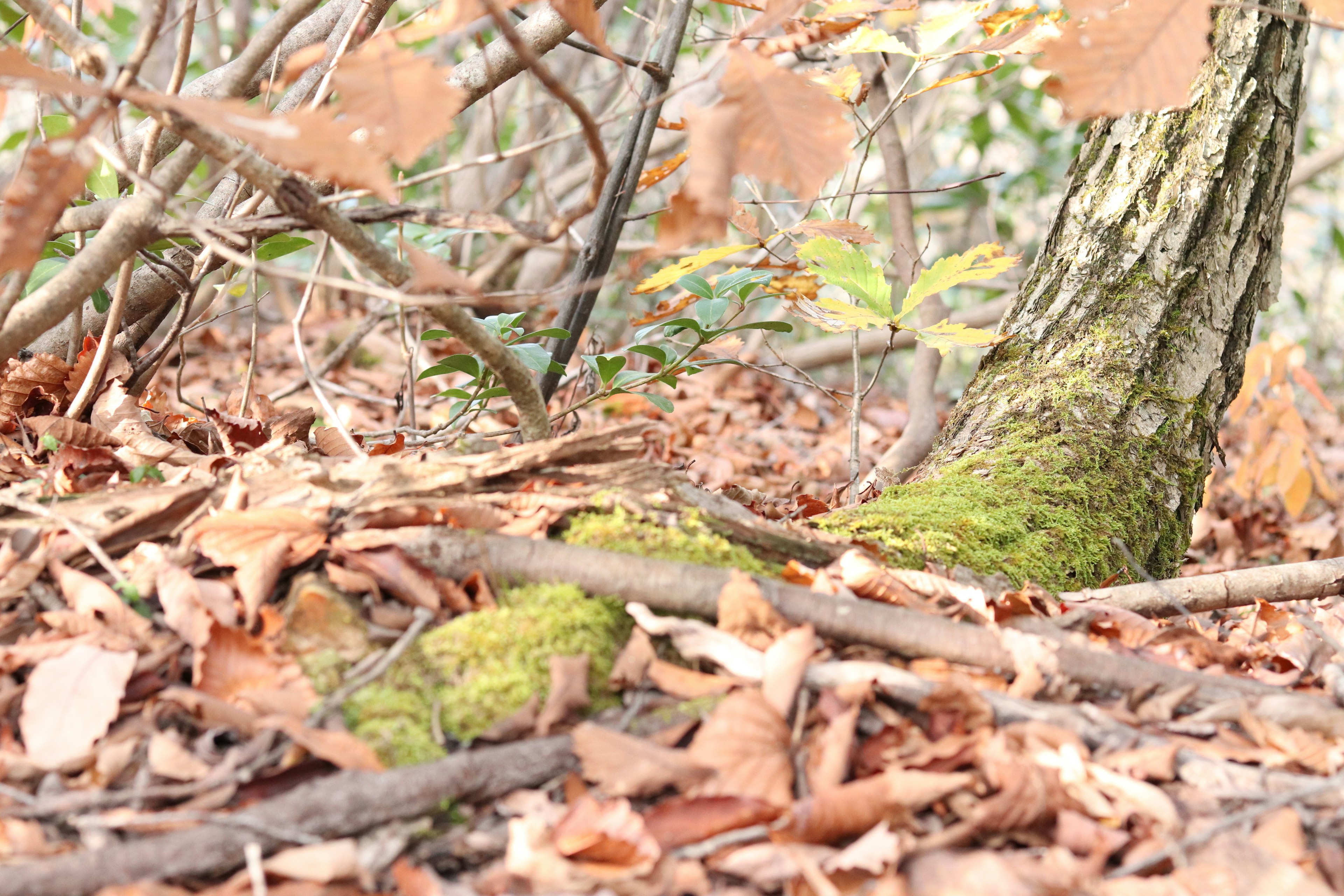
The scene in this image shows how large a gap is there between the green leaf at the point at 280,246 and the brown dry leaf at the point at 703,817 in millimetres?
1341

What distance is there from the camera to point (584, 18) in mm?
1052

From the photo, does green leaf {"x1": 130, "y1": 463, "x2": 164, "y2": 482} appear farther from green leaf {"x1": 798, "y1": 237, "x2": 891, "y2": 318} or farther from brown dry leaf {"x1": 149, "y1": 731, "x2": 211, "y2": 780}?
green leaf {"x1": 798, "y1": 237, "x2": 891, "y2": 318}

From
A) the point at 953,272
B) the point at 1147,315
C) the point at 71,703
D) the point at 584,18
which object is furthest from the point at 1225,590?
the point at 71,703

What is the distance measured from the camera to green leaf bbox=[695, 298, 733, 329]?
6.32ft

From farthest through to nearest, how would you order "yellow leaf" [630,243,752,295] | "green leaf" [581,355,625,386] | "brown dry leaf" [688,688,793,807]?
"green leaf" [581,355,625,386]
"yellow leaf" [630,243,752,295]
"brown dry leaf" [688,688,793,807]

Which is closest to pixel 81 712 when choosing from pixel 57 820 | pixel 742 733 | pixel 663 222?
pixel 57 820

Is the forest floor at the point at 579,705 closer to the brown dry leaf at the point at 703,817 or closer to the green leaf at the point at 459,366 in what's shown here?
the brown dry leaf at the point at 703,817

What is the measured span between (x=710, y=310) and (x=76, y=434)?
121 cm

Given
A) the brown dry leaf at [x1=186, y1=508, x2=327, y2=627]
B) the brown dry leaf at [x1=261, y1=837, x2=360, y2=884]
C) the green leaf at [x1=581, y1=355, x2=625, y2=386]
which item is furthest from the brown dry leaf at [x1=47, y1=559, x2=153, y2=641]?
the green leaf at [x1=581, y1=355, x2=625, y2=386]

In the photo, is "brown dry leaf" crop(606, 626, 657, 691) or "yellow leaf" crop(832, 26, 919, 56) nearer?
"brown dry leaf" crop(606, 626, 657, 691)

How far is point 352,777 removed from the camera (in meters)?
0.94

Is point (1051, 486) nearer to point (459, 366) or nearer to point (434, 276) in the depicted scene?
point (459, 366)

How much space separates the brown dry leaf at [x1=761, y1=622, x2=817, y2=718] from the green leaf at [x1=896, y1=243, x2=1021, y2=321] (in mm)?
882

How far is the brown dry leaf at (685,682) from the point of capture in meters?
1.09
